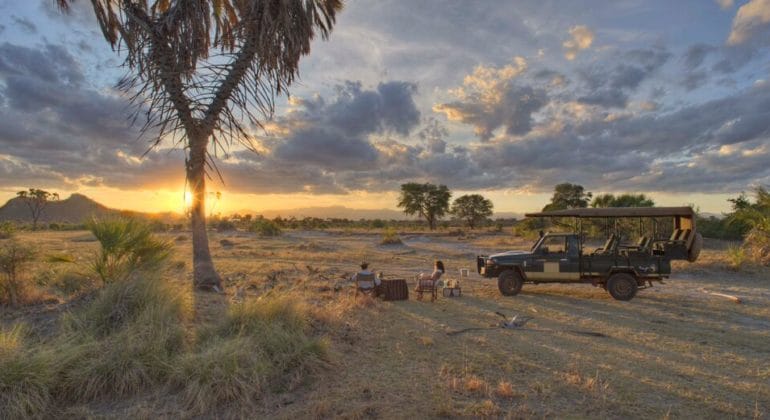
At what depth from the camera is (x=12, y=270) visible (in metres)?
9.13

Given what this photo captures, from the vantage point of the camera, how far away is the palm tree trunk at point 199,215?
1123cm

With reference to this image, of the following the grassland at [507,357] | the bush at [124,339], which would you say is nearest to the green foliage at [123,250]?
the grassland at [507,357]

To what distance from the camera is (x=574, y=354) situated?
7.15 meters

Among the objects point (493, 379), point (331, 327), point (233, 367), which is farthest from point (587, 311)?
point (233, 367)

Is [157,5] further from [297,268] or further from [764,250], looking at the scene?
[764,250]

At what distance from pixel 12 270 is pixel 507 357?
1029 cm

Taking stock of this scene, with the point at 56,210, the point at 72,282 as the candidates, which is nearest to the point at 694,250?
the point at 72,282

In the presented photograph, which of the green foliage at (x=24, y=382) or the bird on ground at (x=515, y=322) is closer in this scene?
the green foliage at (x=24, y=382)

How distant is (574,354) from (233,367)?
542 cm

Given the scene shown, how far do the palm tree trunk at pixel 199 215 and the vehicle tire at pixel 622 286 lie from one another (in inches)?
431

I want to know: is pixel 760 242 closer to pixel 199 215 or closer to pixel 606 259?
pixel 606 259

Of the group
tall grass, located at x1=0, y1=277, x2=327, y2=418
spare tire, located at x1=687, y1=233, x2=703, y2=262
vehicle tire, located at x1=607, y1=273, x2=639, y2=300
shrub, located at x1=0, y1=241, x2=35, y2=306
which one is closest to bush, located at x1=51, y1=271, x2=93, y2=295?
shrub, located at x1=0, y1=241, x2=35, y2=306

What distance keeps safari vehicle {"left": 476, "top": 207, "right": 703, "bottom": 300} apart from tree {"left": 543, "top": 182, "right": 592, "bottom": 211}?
44120 mm

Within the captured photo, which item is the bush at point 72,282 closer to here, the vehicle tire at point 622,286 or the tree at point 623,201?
the vehicle tire at point 622,286
